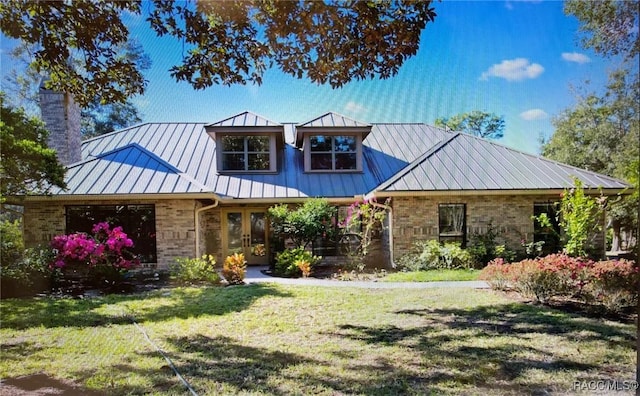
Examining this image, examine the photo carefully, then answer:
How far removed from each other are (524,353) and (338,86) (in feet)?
7.72

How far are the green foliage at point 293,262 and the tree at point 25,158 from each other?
3.75 metres

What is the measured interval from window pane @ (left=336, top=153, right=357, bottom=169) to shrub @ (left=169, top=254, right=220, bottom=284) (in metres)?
3.74

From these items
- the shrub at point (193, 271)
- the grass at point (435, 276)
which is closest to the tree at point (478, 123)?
the grass at point (435, 276)

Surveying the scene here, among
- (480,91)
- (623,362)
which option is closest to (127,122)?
(480,91)

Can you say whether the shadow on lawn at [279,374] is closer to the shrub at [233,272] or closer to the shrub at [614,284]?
the shrub at [614,284]

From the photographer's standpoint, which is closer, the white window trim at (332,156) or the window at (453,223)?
the window at (453,223)

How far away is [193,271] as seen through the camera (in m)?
3.44

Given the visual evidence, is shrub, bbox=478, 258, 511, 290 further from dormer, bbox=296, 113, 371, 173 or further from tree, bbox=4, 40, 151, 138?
tree, bbox=4, 40, 151, 138

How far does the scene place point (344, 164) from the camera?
7.05 metres

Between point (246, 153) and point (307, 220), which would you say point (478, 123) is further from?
point (307, 220)

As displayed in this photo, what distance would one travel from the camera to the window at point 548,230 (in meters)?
4.78

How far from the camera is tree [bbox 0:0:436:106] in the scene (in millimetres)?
2156

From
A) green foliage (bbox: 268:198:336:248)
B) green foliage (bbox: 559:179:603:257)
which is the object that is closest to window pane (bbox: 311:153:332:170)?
green foliage (bbox: 268:198:336:248)

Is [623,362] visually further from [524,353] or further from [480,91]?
[480,91]
